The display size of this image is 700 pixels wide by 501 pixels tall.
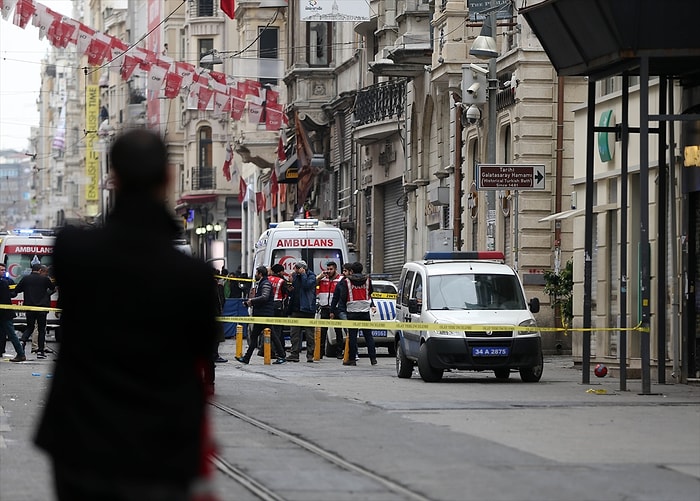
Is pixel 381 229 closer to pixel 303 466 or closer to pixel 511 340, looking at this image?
pixel 511 340

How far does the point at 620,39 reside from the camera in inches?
800

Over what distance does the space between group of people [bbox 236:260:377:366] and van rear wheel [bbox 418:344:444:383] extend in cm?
541

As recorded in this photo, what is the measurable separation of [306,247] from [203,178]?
50270 mm

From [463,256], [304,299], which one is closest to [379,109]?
[304,299]

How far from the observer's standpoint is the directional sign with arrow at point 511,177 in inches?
1096

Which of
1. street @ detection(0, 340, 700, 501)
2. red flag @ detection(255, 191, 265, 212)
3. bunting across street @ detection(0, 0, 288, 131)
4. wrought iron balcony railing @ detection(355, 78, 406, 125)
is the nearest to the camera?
street @ detection(0, 340, 700, 501)

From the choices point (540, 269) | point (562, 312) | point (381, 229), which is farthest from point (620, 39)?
point (381, 229)

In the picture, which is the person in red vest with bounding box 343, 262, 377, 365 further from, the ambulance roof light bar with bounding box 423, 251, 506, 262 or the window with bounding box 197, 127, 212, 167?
A: the window with bounding box 197, 127, 212, 167

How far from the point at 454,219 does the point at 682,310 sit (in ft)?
57.1

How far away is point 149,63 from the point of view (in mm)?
40656

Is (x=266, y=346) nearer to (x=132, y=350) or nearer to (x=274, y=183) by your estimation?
(x=132, y=350)

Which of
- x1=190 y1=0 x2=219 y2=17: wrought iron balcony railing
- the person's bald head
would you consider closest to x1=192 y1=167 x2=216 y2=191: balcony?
x1=190 y1=0 x2=219 y2=17: wrought iron balcony railing

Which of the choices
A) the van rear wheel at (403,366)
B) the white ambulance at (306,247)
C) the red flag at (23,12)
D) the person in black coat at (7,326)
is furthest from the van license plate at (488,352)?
the red flag at (23,12)

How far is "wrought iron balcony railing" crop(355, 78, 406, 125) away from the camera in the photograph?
156ft
